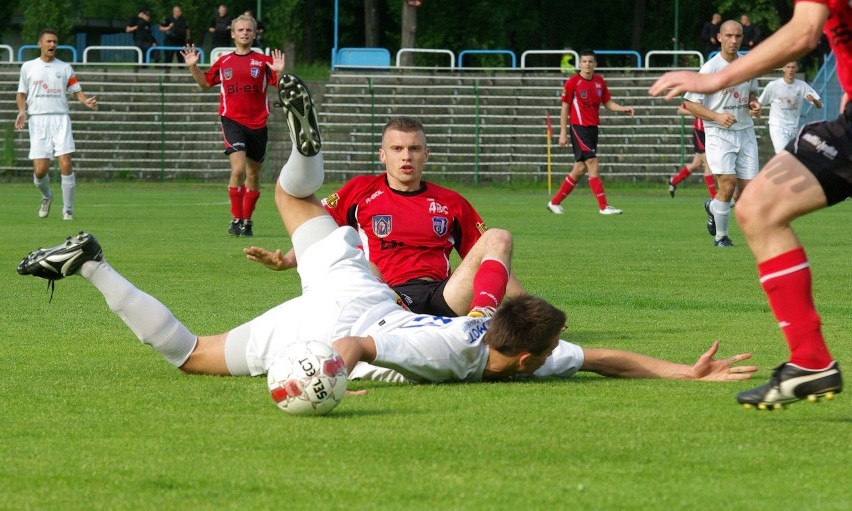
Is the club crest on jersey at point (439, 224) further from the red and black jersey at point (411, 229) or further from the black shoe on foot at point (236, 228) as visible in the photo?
the black shoe on foot at point (236, 228)

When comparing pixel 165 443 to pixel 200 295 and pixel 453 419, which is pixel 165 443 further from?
pixel 200 295

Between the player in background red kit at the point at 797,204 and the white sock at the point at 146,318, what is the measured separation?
265 cm

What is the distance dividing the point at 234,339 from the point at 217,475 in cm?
227

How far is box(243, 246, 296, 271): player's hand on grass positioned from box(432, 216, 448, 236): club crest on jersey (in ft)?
3.00

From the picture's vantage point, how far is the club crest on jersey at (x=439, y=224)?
→ 8.02m

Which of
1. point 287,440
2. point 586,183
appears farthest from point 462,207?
point 586,183

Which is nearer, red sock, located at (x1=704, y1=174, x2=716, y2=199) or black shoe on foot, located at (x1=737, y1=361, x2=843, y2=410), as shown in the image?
black shoe on foot, located at (x1=737, y1=361, x2=843, y2=410)

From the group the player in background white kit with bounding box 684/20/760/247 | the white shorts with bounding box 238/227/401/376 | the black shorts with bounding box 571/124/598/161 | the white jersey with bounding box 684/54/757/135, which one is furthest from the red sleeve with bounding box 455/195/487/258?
the black shorts with bounding box 571/124/598/161

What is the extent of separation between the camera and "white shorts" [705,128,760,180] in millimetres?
16031

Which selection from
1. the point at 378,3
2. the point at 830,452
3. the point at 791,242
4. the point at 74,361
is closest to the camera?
the point at 830,452

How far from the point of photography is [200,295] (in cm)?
1083

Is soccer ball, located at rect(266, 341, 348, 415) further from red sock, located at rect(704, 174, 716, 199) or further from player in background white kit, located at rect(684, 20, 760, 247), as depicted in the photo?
red sock, located at rect(704, 174, 716, 199)

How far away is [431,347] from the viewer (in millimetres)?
6422

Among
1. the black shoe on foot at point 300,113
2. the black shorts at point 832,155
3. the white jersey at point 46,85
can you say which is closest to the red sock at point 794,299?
the black shorts at point 832,155
